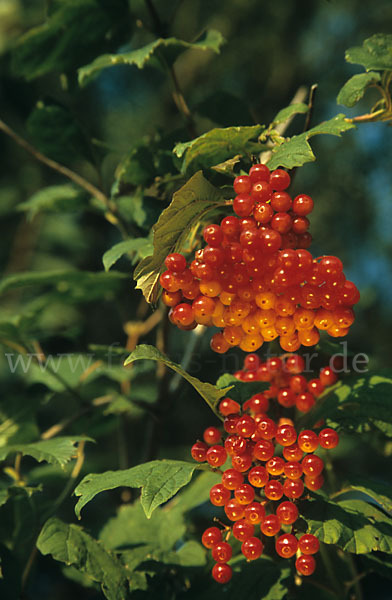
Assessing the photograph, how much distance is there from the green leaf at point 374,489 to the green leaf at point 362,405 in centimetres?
10

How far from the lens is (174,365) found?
834 mm

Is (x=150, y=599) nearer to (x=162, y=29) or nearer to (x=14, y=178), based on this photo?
(x=162, y=29)

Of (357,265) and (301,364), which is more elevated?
(301,364)

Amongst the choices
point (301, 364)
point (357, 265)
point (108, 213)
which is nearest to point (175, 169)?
point (108, 213)

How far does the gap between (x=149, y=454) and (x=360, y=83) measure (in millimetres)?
988

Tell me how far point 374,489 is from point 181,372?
409 mm

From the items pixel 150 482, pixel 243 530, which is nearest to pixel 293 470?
pixel 243 530

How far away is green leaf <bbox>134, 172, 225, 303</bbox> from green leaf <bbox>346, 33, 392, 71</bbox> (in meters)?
0.36

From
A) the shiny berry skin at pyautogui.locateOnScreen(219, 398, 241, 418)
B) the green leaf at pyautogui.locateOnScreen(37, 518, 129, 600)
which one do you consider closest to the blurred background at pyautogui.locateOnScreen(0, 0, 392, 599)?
the green leaf at pyautogui.locateOnScreen(37, 518, 129, 600)

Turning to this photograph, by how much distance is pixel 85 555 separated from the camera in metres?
1.03

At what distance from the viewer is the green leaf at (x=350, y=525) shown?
85 cm

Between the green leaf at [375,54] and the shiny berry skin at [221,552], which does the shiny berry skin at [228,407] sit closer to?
the shiny berry skin at [221,552]

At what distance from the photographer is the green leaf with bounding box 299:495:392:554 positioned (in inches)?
33.3

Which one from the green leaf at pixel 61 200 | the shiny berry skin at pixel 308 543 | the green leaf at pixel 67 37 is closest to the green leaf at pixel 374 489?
the shiny berry skin at pixel 308 543
